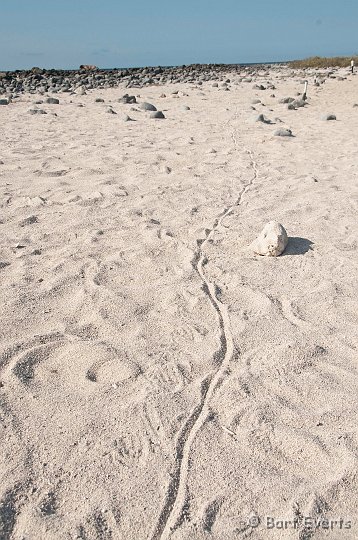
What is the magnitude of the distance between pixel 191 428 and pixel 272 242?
1.67m

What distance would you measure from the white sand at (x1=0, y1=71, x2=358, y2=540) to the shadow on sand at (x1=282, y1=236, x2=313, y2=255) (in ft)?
0.06

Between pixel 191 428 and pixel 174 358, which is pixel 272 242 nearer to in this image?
pixel 174 358

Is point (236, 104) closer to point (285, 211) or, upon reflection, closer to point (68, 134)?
point (68, 134)

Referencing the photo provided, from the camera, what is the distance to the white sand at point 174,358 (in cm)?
167

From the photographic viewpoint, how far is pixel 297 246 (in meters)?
3.49

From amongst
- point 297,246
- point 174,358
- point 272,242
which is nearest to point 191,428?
point 174,358

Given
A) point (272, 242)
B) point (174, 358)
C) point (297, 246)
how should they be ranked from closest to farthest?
point (174, 358) < point (272, 242) < point (297, 246)

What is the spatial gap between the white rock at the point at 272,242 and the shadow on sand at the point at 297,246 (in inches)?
2.9

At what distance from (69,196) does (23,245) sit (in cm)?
114

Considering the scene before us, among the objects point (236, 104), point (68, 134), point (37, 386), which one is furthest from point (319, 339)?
point (236, 104)

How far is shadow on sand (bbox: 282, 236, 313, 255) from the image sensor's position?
11.2ft

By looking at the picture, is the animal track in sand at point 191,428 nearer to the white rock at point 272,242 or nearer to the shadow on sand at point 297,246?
the white rock at point 272,242

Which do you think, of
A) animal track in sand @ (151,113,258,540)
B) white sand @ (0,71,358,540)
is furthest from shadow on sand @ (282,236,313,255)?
animal track in sand @ (151,113,258,540)

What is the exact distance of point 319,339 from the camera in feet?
8.14
